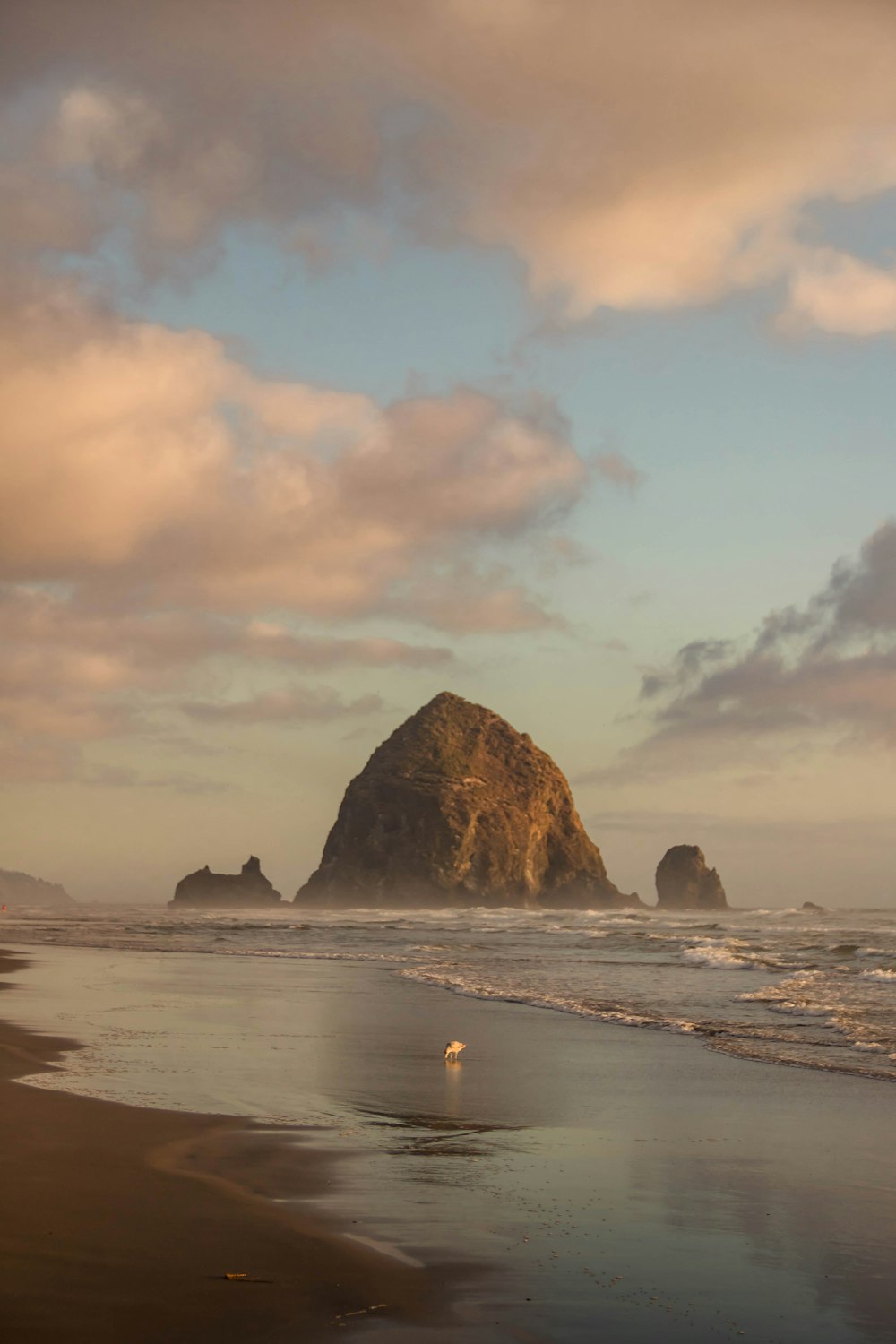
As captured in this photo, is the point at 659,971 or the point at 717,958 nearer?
the point at 659,971

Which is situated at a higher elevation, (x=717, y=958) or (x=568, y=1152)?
(x=568, y=1152)

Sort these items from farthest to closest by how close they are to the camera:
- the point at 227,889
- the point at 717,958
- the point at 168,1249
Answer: the point at 227,889
the point at 717,958
the point at 168,1249

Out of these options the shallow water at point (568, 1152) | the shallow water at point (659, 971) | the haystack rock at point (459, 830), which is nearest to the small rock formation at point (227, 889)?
the haystack rock at point (459, 830)

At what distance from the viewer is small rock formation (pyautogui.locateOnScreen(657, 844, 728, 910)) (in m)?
154

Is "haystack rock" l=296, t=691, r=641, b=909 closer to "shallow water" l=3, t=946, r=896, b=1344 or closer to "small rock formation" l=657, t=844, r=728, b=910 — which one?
"small rock formation" l=657, t=844, r=728, b=910

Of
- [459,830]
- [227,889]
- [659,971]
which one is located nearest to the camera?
[659,971]

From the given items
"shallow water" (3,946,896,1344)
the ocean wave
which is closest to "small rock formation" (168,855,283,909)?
the ocean wave

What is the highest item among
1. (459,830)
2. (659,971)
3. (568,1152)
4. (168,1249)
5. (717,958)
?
(459,830)

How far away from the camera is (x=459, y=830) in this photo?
140000 mm

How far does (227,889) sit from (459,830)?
32.8 m

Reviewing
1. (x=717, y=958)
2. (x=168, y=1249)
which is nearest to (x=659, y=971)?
(x=717, y=958)

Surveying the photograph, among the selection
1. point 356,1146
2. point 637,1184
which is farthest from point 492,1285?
point 356,1146

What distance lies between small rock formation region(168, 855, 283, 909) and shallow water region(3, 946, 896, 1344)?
13383cm

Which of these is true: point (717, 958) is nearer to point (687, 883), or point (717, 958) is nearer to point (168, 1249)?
point (168, 1249)
